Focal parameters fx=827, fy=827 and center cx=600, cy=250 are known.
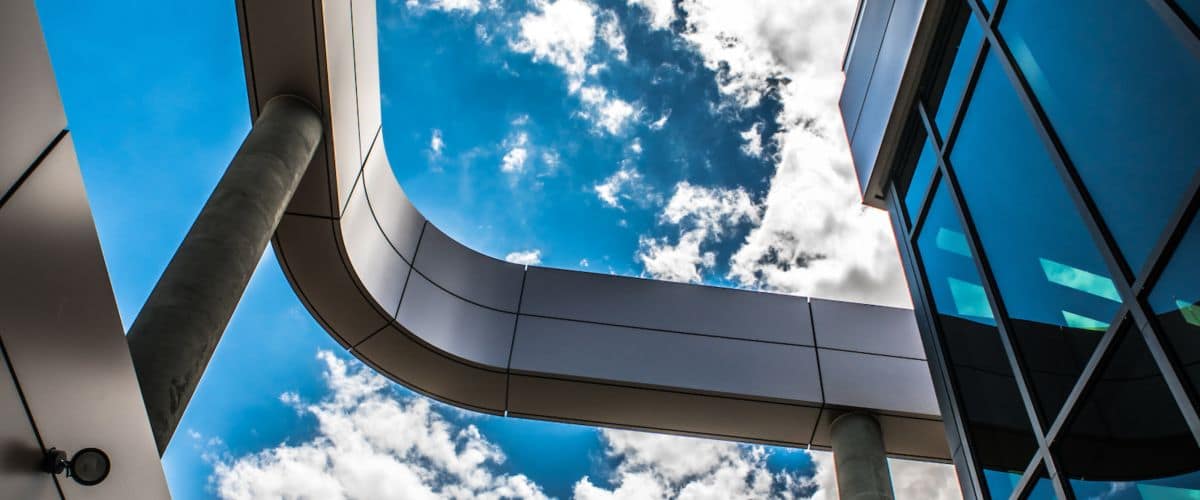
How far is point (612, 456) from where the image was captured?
27.9 meters

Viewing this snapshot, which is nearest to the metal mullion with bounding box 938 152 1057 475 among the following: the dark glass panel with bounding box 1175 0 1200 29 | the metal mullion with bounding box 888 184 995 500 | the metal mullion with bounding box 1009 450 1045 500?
the metal mullion with bounding box 1009 450 1045 500

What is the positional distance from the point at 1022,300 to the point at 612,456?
21.5 m

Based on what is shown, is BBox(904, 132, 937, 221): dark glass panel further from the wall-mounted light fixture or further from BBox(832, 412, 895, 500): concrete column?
the wall-mounted light fixture

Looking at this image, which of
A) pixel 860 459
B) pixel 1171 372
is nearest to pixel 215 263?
pixel 1171 372

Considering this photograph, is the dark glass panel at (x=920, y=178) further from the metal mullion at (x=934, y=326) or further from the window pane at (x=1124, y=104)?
the window pane at (x=1124, y=104)

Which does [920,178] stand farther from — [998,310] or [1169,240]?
[1169,240]

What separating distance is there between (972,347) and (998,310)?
804 mm

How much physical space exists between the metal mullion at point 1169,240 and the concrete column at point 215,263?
22.4 feet

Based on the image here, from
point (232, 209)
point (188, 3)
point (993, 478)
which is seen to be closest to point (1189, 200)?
point (993, 478)

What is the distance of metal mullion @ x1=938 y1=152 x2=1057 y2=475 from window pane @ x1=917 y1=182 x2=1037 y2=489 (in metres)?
0.09

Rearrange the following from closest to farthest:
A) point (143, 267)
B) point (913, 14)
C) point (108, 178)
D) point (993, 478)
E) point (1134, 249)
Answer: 1. point (1134, 249)
2. point (108, 178)
3. point (993, 478)
4. point (143, 267)
5. point (913, 14)

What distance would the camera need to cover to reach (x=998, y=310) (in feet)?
26.4

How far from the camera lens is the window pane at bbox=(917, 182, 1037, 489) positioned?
7797 mm

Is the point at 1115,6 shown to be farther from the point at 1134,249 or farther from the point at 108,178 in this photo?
the point at 108,178
